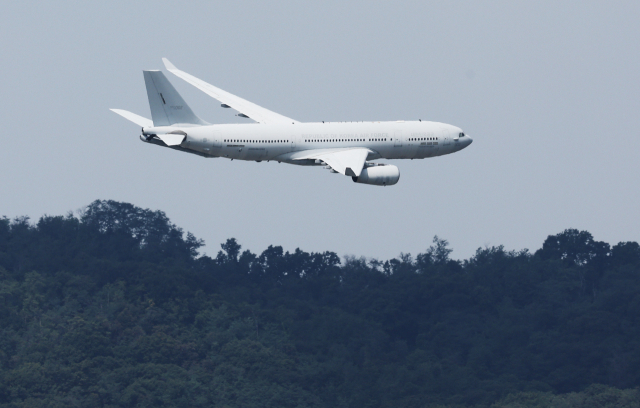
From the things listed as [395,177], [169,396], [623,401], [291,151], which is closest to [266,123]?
[291,151]

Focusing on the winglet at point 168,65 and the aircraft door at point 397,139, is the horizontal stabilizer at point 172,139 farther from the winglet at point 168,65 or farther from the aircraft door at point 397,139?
the winglet at point 168,65

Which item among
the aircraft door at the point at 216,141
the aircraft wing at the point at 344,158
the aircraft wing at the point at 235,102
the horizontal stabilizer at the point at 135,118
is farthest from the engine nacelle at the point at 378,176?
the horizontal stabilizer at the point at 135,118

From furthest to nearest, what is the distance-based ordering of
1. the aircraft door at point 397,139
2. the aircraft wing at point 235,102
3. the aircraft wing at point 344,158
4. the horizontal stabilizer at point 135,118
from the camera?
the aircraft wing at point 235,102 < the aircraft door at point 397,139 < the horizontal stabilizer at point 135,118 < the aircraft wing at point 344,158

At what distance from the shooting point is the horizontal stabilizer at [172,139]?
101131 mm

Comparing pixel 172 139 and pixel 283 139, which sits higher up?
pixel 283 139

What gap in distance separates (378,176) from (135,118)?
2471 centimetres

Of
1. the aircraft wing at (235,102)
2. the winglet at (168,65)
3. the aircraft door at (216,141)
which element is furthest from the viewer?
the winglet at (168,65)

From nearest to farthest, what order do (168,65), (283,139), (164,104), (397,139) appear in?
(283,139) → (164,104) → (397,139) → (168,65)

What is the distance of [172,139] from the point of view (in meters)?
102

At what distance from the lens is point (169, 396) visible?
192 meters

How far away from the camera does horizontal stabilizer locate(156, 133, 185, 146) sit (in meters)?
101

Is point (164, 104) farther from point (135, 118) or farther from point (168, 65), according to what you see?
point (168, 65)

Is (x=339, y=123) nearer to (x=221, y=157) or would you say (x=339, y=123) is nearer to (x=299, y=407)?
(x=221, y=157)

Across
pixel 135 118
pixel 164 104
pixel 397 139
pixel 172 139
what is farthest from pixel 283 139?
pixel 135 118
